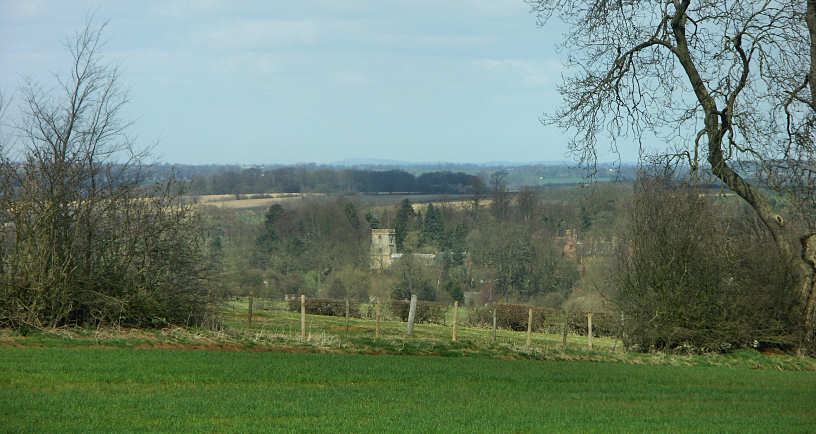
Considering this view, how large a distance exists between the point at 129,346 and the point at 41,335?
244 centimetres

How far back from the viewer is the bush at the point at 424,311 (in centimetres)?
3951

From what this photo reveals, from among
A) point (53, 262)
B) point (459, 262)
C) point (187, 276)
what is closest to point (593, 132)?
point (187, 276)

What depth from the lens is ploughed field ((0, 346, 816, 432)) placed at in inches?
353

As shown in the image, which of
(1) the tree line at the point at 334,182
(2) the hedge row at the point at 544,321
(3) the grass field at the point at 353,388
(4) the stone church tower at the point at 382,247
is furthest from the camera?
(1) the tree line at the point at 334,182

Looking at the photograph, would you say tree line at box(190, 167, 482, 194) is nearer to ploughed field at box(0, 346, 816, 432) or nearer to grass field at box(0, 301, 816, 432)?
grass field at box(0, 301, 816, 432)

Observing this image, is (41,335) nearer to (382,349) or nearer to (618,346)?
(382,349)

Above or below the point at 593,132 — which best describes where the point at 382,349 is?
below

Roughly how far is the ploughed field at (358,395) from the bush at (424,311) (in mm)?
22963

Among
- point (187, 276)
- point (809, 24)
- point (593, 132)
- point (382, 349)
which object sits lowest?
point (382, 349)

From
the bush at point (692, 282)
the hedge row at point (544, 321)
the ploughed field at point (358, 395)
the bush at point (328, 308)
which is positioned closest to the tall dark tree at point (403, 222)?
the bush at point (328, 308)

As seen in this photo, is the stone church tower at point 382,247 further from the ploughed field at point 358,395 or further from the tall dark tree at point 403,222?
the ploughed field at point 358,395

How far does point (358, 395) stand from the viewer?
11.2 metres

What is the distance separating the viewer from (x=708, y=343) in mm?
22828

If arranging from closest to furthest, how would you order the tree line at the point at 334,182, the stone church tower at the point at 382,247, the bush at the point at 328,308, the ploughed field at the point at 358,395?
the ploughed field at the point at 358,395 < the bush at the point at 328,308 < the stone church tower at the point at 382,247 < the tree line at the point at 334,182
